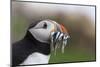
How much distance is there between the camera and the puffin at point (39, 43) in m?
2.09

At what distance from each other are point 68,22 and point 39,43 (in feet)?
1.50

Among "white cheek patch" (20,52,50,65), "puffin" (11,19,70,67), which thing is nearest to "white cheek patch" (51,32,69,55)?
"puffin" (11,19,70,67)

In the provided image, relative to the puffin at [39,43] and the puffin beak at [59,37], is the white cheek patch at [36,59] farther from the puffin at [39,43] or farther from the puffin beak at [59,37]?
the puffin beak at [59,37]

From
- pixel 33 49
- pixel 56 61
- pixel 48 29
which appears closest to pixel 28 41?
pixel 33 49

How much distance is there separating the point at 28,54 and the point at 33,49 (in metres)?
0.08

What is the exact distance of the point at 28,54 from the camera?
2.12 meters

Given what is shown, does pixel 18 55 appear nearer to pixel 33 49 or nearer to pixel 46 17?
pixel 33 49

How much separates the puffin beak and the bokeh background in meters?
0.05

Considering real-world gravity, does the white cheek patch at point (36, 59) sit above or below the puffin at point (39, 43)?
below

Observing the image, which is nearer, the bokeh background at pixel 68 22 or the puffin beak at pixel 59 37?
the bokeh background at pixel 68 22

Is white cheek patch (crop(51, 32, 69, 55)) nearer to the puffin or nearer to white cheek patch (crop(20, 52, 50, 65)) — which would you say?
the puffin

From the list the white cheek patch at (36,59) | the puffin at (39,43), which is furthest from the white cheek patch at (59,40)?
the white cheek patch at (36,59)

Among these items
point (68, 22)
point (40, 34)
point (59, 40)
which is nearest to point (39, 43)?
point (40, 34)

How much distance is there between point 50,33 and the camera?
7.24 feet
